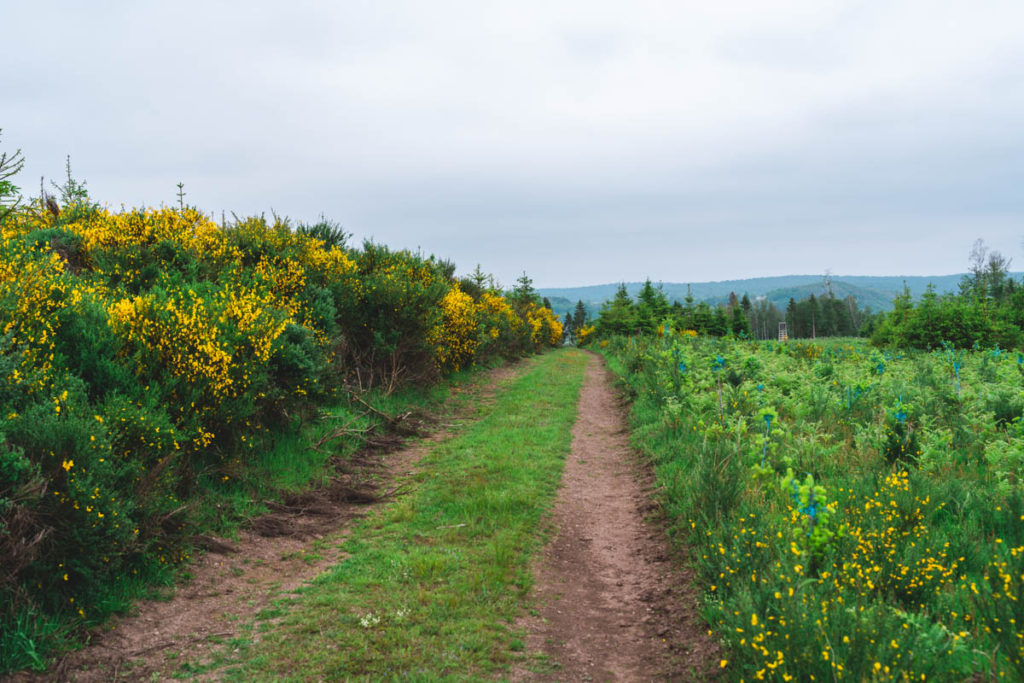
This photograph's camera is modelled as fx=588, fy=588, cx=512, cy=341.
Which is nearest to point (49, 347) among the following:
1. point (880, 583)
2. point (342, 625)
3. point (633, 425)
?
point (342, 625)

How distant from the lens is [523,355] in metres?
32.6

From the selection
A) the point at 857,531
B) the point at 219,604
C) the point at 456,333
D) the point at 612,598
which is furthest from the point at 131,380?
the point at 456,333

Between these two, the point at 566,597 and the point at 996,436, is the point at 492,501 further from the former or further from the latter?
the point at 996,436

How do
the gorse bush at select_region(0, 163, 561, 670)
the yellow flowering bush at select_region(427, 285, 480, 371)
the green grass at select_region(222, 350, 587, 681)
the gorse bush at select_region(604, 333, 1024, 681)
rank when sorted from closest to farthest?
the gorse bush at select_region(604, 333, 1024, 681) → the green grass at select_region(222, 350, 587, 681) → the gorse bush at select_region(0, 163, 561, 670) → the yellow flowering bush at select_region(427, 285, 480, 371)

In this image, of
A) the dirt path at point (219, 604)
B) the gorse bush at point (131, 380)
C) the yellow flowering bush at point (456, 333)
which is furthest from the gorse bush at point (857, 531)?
the yellow flowering bush at point (456, 333)

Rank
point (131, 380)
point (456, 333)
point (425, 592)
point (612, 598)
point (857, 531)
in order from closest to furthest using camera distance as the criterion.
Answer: point (857, 531), point (425, 592), point (612, 598), point (131, 380), point (456, 333)

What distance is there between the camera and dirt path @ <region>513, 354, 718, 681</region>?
4.14 m

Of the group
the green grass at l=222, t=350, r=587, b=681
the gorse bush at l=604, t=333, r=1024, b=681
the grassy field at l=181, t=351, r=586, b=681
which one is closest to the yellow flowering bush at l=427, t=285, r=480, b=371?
the gorse bush at l=604, t=333, r=1024, b=681

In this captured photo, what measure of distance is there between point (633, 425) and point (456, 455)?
4160mm

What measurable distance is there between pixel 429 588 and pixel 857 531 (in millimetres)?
3489

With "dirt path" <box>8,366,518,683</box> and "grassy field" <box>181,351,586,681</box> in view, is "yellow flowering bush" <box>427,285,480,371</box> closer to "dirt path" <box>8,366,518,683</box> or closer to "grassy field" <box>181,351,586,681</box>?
"grassy field" <box>181,351,586,681</box>

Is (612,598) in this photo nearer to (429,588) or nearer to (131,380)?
(429,588)

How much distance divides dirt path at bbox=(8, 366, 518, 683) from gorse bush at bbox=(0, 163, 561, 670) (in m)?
0.28

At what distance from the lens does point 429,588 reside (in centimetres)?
512
